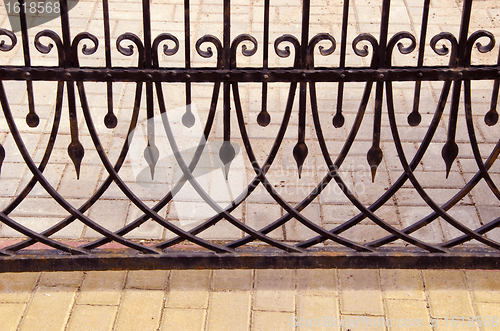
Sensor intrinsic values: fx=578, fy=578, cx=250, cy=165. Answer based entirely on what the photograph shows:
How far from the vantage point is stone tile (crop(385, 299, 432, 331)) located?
267cm

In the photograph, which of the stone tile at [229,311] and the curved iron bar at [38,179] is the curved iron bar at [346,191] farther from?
the curved iron bar at [38,179]

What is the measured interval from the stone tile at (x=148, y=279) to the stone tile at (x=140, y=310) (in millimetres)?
32

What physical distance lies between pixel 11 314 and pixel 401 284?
1.88 metres

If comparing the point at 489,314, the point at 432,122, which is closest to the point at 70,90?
the point at 432,122

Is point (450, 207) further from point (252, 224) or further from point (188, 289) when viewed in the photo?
point (188, 289)

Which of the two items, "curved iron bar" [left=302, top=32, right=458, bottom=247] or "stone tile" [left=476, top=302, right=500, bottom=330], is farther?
"stone tile" [left=476, top=302, right=500, bottom=330]

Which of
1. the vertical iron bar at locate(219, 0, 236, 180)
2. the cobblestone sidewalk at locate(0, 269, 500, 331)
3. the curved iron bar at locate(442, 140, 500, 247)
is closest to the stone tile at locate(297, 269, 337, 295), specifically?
the cobblestone sidewalk at locate(0, 269, 500, 331)

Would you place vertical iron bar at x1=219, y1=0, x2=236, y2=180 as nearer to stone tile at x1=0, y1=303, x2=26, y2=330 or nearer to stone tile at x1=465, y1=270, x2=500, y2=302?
stone tile at x1=0, y1=303, x2=26, y2=330

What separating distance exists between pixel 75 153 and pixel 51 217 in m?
0.93

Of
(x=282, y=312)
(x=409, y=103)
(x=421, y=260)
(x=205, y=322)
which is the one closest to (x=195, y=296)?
(x=205, y=322)

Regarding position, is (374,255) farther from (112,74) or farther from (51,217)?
(51,217)

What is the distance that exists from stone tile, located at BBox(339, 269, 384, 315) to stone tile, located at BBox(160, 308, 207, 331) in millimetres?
672

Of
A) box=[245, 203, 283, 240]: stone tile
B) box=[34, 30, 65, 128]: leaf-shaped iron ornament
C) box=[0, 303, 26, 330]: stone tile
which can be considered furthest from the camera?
box=[245, 203, 283, 240]: stone tile

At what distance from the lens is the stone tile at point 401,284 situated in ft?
9.25
